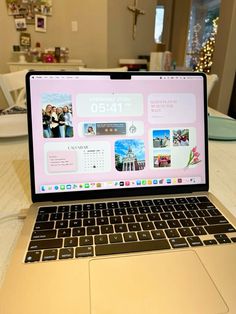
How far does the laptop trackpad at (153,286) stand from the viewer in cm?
30

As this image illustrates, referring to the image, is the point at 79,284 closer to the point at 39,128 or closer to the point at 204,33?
the point at 39,128

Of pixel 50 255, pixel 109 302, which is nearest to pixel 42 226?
pixel 50 255

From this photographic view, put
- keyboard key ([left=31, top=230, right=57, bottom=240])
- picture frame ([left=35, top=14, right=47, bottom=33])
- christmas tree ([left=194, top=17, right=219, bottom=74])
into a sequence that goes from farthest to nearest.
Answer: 1. christmas tree ([left=194, top=17, right=219, bottom=74])
2. picture frame ([left=35, top=14, right=47, bottom=33])
3. keyboard key ([left=31, top=230, right=57, bottom=240])

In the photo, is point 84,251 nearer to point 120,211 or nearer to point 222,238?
point 120,211

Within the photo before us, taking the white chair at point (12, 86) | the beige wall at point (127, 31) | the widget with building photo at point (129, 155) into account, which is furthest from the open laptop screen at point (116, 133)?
the beige wall at point (127, 31)

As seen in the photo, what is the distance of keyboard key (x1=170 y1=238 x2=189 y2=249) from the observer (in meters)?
0.39

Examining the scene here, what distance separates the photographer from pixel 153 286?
0.32 meters

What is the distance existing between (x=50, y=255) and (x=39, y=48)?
315 cm

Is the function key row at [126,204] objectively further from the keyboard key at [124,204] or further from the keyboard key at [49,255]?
the keyboard key at [49,255]

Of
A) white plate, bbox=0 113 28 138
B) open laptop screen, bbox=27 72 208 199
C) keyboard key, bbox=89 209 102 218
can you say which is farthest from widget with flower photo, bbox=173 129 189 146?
white plate, bbox=0 113 28 138

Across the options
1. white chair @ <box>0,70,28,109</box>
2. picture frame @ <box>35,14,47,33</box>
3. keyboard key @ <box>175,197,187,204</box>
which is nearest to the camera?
keyboard key @ <box>175,197,187,204</box>

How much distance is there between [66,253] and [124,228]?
11cm

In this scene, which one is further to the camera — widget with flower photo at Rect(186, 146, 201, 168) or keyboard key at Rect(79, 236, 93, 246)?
widget with flower photo at Rect(186, 146, 201, 168)

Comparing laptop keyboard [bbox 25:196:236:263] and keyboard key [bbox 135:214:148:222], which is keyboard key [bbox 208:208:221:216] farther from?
keyboard key [bbox 135:214:148:222]
